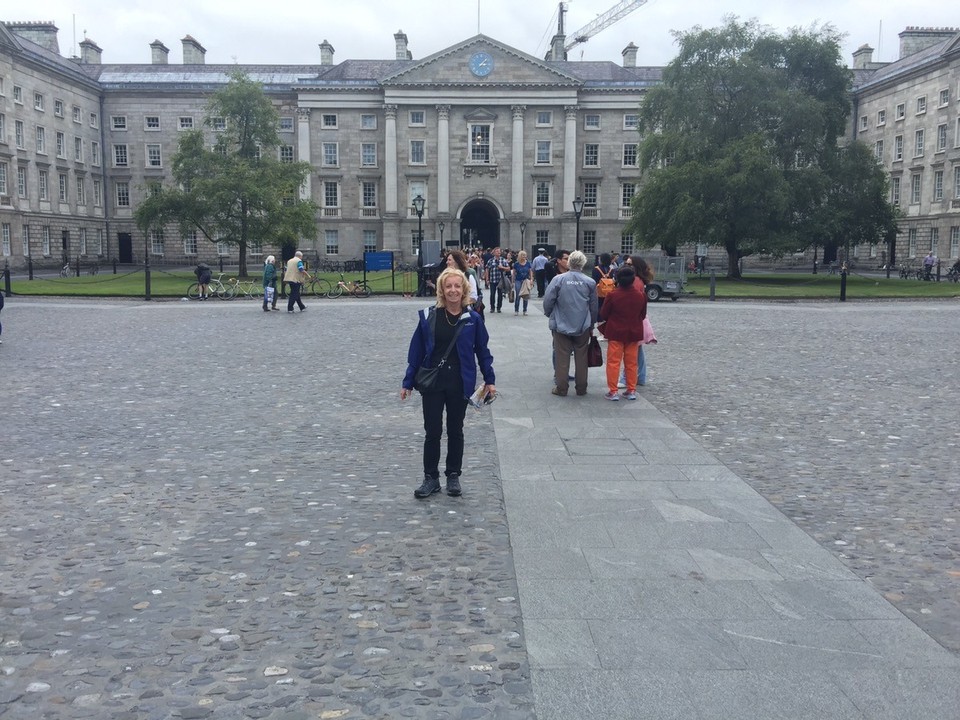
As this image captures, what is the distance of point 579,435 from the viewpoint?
8812 millimetres

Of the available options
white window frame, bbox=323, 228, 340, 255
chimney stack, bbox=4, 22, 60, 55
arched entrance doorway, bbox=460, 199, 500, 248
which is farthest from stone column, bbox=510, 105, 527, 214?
chimney stack, bbox=4, 22, 60, 55

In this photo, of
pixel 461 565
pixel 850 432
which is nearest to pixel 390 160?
pixel 850 432

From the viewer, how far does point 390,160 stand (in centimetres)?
7206

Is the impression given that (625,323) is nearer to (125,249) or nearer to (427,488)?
(427,488)

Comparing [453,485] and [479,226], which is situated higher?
[479,226]

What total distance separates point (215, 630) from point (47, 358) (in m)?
11.7

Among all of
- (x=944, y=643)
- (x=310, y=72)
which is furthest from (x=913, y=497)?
(x=310, y=72)

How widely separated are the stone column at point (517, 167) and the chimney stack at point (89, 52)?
117ft

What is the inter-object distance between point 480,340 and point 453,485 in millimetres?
1099

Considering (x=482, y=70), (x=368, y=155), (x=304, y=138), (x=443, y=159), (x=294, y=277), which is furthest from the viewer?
(x=368, y=155)

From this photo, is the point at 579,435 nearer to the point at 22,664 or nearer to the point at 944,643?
the point at 944,643

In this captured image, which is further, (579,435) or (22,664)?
(579,435)

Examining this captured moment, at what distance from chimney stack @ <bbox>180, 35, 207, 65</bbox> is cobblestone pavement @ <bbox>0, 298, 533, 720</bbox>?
72.9 m

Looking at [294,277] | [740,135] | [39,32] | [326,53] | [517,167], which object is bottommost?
[294,277]
